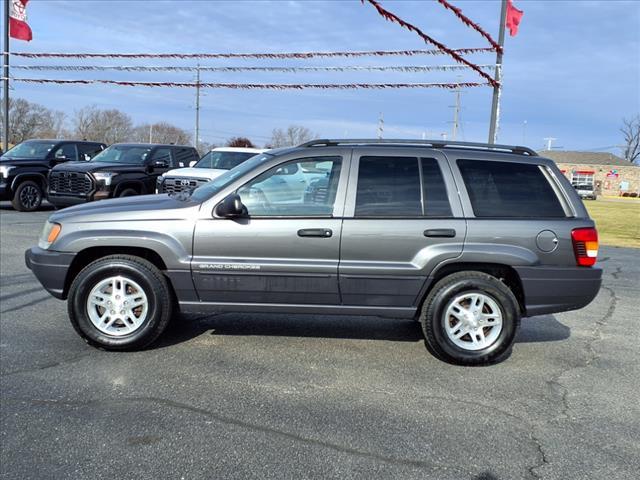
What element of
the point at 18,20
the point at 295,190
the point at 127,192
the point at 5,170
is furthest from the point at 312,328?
the point at 18,20

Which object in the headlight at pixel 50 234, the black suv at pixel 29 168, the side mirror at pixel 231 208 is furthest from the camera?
the black suv at pixel 29 168

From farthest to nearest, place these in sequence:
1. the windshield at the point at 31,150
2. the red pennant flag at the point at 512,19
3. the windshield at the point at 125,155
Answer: the windshield at the point at 31,150, the windshield at the point at 125,155, the red pennant flag at the point at 512,19

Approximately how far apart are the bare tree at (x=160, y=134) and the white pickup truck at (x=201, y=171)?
72476 mm

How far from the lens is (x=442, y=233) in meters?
4.46

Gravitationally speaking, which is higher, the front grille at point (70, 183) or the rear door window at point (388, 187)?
the rear door window at point (388, 187)

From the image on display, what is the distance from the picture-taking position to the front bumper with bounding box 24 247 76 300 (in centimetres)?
456

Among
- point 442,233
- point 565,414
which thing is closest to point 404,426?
point 565,414

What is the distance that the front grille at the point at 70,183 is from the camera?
12.9 meters

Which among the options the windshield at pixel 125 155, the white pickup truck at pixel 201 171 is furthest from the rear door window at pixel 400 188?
the windshield at pixel 125 155

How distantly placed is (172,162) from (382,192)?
452 inches

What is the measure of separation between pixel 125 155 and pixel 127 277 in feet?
35.2

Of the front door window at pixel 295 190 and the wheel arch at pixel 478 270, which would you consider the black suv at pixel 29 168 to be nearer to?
the front door window at pixel 295 190

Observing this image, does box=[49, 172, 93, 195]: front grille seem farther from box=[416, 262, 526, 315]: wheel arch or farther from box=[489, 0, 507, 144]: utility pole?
box=[416, 262, 526, 315]: wheel arch

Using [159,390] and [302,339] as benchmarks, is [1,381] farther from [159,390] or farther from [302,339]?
[302,339]
